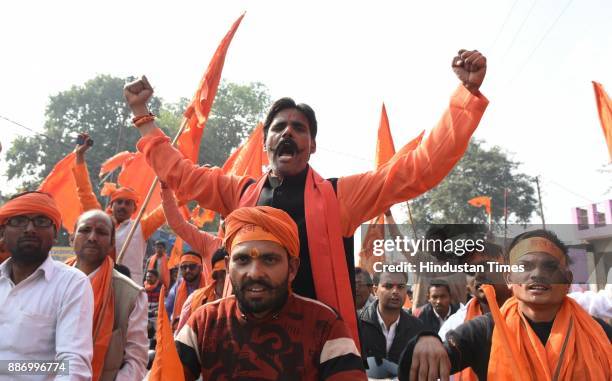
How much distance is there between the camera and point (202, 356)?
1.99 meters

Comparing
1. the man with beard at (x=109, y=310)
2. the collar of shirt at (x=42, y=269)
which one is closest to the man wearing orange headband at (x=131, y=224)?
the man with beard at (x=109, y=310)

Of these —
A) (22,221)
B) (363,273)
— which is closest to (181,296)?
(363,273)

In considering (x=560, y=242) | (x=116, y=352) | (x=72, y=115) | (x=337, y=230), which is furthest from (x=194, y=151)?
(x=72, y=115)

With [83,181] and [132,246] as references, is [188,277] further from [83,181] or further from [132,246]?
[83,181]

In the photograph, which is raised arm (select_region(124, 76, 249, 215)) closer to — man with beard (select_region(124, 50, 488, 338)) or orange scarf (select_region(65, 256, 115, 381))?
man with beard (select_region(124, 50, 488, 338))

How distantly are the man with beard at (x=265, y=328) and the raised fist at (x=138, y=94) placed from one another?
1020 mm

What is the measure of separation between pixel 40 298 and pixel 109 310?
1.46ft

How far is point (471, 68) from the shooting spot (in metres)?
2.26

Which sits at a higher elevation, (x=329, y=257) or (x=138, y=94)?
(x=138, y=94)

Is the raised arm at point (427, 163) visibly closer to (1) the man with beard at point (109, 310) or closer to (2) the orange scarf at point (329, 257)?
(2) the orange scarf at point (329, 257)

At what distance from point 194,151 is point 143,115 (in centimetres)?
99

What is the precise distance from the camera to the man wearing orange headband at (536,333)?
2252 mm

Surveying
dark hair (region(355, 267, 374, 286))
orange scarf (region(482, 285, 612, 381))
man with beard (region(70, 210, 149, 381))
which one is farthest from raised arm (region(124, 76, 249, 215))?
dark hair (region(355, 267, 374, 286))

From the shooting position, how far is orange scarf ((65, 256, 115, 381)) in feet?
9.27
